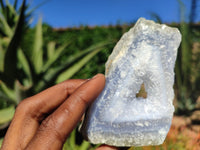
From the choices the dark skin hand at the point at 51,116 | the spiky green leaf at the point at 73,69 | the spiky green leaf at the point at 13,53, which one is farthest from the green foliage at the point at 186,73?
the dark skin hand at the point at 51,116

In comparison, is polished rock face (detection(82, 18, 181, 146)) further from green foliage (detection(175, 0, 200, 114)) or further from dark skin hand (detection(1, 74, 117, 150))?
green foliage (detection(175, 0, 200, 114))

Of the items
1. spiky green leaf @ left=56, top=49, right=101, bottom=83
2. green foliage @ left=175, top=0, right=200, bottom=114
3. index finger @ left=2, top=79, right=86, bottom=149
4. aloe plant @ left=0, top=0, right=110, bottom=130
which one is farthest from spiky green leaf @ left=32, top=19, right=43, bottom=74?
green foliage @ left=175, top=0, right=200, bottom=114

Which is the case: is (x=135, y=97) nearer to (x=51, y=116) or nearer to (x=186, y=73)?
(x=51, y=116)

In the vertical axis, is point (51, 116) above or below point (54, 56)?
above

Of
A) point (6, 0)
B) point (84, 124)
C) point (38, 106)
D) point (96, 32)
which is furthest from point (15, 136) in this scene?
point (96, 32)

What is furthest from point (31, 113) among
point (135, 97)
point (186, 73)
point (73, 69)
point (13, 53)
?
point (186, 73)

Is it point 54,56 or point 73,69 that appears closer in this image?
point 73,69

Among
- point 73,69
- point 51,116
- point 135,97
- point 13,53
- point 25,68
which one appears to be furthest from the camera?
point 25,68

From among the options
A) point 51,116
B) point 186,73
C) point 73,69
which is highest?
point 51,116
